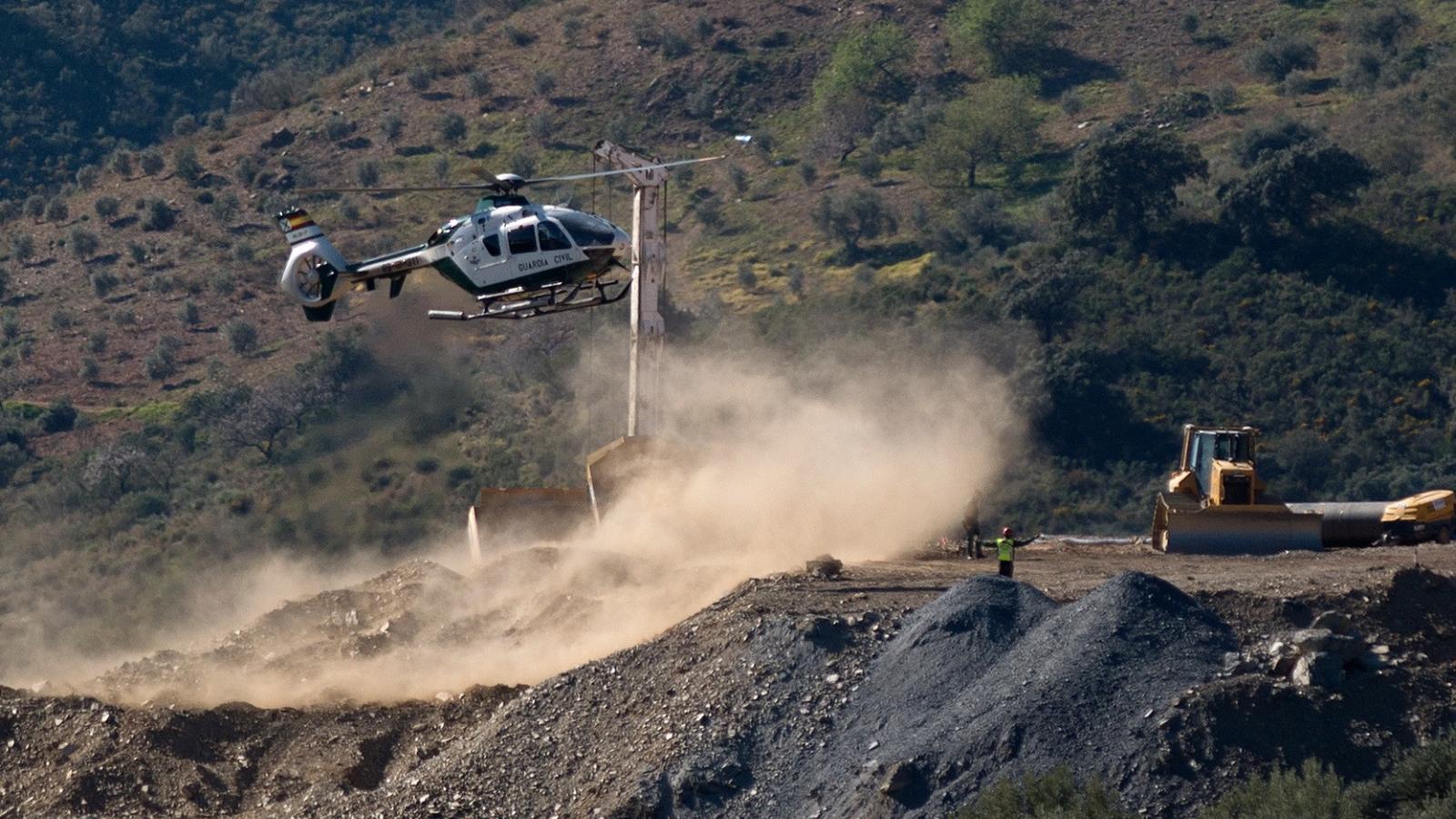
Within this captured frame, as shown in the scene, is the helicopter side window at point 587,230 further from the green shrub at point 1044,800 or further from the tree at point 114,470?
the tree at point 114,470

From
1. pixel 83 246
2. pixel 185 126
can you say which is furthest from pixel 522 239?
pixel 185 126

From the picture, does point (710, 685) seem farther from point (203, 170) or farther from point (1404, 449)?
point (203, 170)

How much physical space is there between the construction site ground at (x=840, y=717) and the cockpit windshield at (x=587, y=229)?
8061 mm

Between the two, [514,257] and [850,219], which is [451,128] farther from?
[514,257]

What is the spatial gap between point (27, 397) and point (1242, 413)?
37.4 metres

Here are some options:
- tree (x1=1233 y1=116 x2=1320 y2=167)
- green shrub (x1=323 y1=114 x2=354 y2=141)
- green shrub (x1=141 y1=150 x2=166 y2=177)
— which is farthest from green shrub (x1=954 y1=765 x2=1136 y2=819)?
green shrub (x1=141 y1=150 x2=166 y2=177)

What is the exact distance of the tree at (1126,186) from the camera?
68.4 m

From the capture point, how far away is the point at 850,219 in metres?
72.1

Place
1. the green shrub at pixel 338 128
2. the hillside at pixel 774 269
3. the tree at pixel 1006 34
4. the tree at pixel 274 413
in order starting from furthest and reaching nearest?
the tree at pixel 1006 34 < the green shrub at pixel 338 128 < the tree at pixel 274 413 < the hillside at pixel 774 269

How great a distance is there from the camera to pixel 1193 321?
63562mm

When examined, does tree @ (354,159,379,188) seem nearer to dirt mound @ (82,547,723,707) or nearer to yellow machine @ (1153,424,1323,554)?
dirt mound @ (82,547,723,707)

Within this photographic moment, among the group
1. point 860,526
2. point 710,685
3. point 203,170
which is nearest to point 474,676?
point 710,685

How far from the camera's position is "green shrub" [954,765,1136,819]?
19.6m

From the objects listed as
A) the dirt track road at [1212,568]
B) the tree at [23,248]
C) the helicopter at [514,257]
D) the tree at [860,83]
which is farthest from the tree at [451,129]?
the dirt track road at [1212,568]
